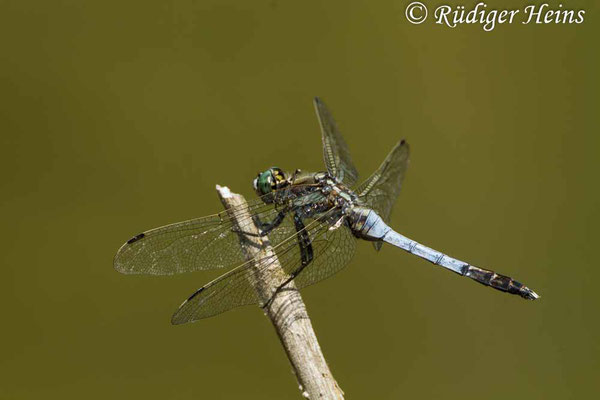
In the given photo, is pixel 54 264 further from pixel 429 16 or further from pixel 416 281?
pixel 429 16

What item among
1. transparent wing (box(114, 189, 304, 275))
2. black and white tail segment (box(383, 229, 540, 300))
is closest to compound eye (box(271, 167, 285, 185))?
transparent wing (box(114, 189, 304, 275))

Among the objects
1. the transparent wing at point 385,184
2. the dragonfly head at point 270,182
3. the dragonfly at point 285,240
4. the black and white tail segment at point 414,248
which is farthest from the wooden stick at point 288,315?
the transparent wing at point 385,184

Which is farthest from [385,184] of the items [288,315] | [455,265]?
[288,315]

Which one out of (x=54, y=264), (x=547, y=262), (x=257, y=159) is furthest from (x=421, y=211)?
(x=54, y=264)

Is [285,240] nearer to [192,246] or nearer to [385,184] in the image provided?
[192,246]

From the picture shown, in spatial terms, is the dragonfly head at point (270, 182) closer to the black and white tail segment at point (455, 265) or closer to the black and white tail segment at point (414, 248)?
the black and white tail segment at point (414, 248)

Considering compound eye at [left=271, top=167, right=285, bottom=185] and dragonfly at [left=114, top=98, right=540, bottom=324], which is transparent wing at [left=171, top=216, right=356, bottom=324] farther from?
compound eye at [left=271, top=167, right=285, bottom=185]

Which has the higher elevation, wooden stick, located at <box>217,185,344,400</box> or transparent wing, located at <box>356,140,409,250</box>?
transparent wing, located at <box>356,140,409,250</box>
